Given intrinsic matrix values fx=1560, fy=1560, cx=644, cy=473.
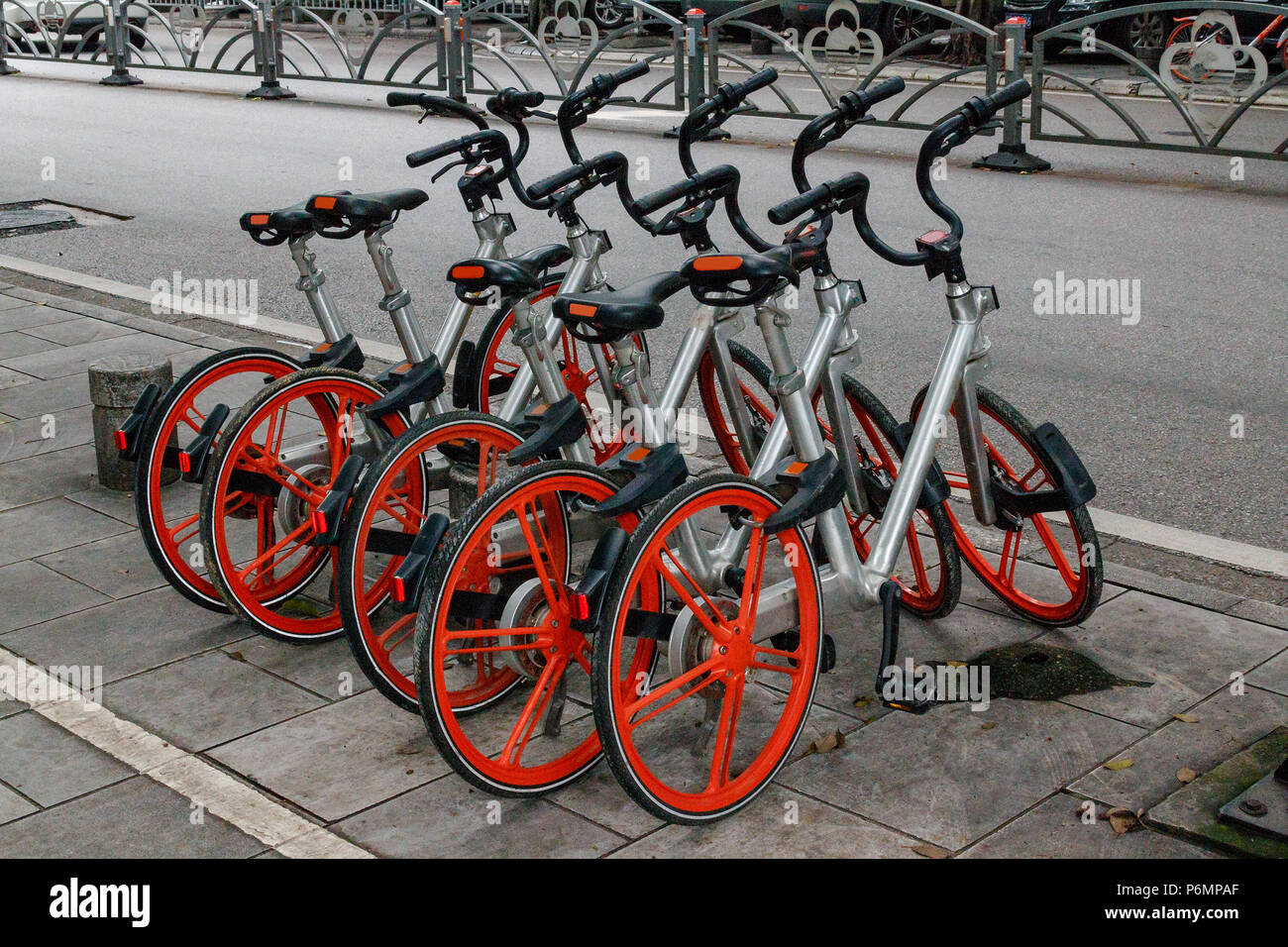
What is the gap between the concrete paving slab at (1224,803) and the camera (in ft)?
11.2

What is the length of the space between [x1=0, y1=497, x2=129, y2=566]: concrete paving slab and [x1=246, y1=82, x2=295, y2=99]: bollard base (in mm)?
14248

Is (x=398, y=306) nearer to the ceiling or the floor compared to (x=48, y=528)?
nearer to the ceiling

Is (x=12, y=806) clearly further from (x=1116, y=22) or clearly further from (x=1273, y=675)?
(x=1116, y=22)

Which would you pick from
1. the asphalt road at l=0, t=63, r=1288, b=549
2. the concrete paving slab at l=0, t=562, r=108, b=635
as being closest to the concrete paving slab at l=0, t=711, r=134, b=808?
the concrete paving slab at l=0, t=562, r=108, b=635

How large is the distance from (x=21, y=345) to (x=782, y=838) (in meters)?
5.79

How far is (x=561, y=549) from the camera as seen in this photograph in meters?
3.99

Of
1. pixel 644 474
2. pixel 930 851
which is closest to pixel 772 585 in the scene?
pixel 644 474

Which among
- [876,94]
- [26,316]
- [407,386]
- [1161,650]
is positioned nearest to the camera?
Result: [876,94]

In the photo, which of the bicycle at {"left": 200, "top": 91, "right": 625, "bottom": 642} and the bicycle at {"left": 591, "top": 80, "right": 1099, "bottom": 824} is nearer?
the bicycle at {"left": 591, "top": 80, "right": 1099, "bottom": 824}

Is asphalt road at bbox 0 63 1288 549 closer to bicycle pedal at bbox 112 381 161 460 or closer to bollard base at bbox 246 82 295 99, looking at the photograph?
bollard base at bbox 246 82 295 99

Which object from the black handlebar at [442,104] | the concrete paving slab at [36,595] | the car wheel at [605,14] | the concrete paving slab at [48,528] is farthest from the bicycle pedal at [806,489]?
the car wheel at [605,14]

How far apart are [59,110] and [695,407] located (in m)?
13.8

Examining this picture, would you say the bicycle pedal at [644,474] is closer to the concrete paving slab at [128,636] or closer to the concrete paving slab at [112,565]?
the concrete paving slab at [128,636]

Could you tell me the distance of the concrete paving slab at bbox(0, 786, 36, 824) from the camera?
3629 mm
